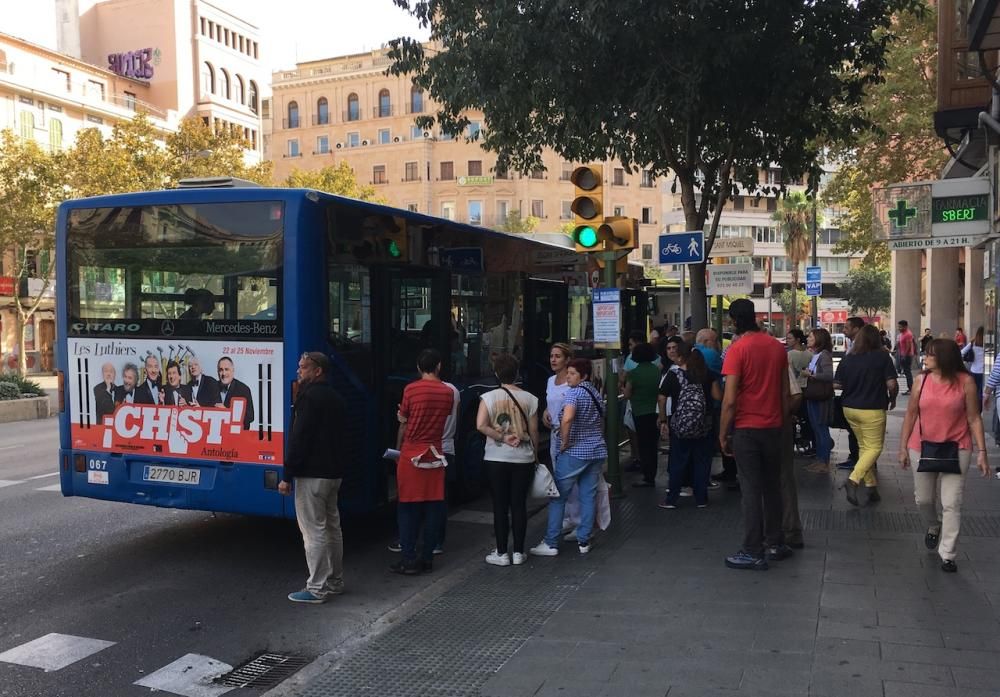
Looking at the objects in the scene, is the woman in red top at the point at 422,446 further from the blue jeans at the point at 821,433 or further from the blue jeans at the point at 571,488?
the blue jeans at the point at 821,433

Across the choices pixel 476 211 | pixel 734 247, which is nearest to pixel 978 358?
pixel 734 247

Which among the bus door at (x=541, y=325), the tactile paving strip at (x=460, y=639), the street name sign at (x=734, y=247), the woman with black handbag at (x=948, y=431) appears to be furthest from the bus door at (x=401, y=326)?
the street name sign at (x=734, y=247)

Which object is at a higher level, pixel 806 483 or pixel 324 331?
pixel 324 331

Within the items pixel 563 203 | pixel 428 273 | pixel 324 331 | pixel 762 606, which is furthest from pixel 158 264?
pixel 563 203

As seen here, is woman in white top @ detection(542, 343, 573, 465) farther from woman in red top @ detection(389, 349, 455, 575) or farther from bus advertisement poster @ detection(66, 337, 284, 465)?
bus advertisement poster @ detection(66, 337, 284, 465)

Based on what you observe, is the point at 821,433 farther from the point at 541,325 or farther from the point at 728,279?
the point at 541,325

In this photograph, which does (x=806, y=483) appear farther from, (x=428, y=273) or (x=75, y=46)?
(x=75, y=46)

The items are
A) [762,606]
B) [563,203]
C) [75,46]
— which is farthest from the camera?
[563,203]

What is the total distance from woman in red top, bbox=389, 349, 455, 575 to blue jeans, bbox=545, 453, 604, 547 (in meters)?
1.03

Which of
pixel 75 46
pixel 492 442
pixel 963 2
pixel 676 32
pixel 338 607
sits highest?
pixel 75 46

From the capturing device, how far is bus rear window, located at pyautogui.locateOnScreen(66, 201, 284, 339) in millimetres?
6957

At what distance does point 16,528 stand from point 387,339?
13.2 feet

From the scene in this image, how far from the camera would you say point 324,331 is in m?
7.02

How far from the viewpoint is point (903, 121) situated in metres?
19.6
